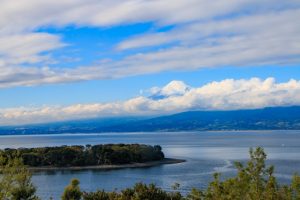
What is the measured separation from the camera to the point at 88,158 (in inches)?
3991

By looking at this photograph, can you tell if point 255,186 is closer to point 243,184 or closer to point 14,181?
point 243,184

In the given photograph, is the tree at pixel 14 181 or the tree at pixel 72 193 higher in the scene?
the tree at pixel 14 181

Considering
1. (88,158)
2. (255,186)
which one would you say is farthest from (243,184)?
(88,158)

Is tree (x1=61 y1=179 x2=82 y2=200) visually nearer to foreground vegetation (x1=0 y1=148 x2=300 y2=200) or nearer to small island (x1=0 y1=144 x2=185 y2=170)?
foreground vegetation (x1=0 y1=148 x2=300 y2=200)

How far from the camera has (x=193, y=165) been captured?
318 ft

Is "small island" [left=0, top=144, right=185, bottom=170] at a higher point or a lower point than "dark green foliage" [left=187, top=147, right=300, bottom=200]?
lower

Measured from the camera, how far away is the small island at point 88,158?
326ft

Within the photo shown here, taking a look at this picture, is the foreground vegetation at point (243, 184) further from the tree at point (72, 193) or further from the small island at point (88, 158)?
the small island at point (88, 158)

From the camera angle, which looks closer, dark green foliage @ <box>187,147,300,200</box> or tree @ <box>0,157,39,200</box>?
dark green foliage @ <box>187,147,300,200</box>

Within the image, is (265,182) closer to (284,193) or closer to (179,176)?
(284,193)

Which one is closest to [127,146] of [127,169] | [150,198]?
[127,169]

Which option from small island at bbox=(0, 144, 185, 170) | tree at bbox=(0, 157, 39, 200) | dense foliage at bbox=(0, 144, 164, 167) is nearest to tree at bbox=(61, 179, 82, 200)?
tree at bbox=(0, 157, 39, 200)

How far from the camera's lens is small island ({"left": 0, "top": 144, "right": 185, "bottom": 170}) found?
326 feet

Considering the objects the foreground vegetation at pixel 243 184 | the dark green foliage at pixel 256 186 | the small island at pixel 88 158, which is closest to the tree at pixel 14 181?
the foreground vegetation at pixel 243 184
